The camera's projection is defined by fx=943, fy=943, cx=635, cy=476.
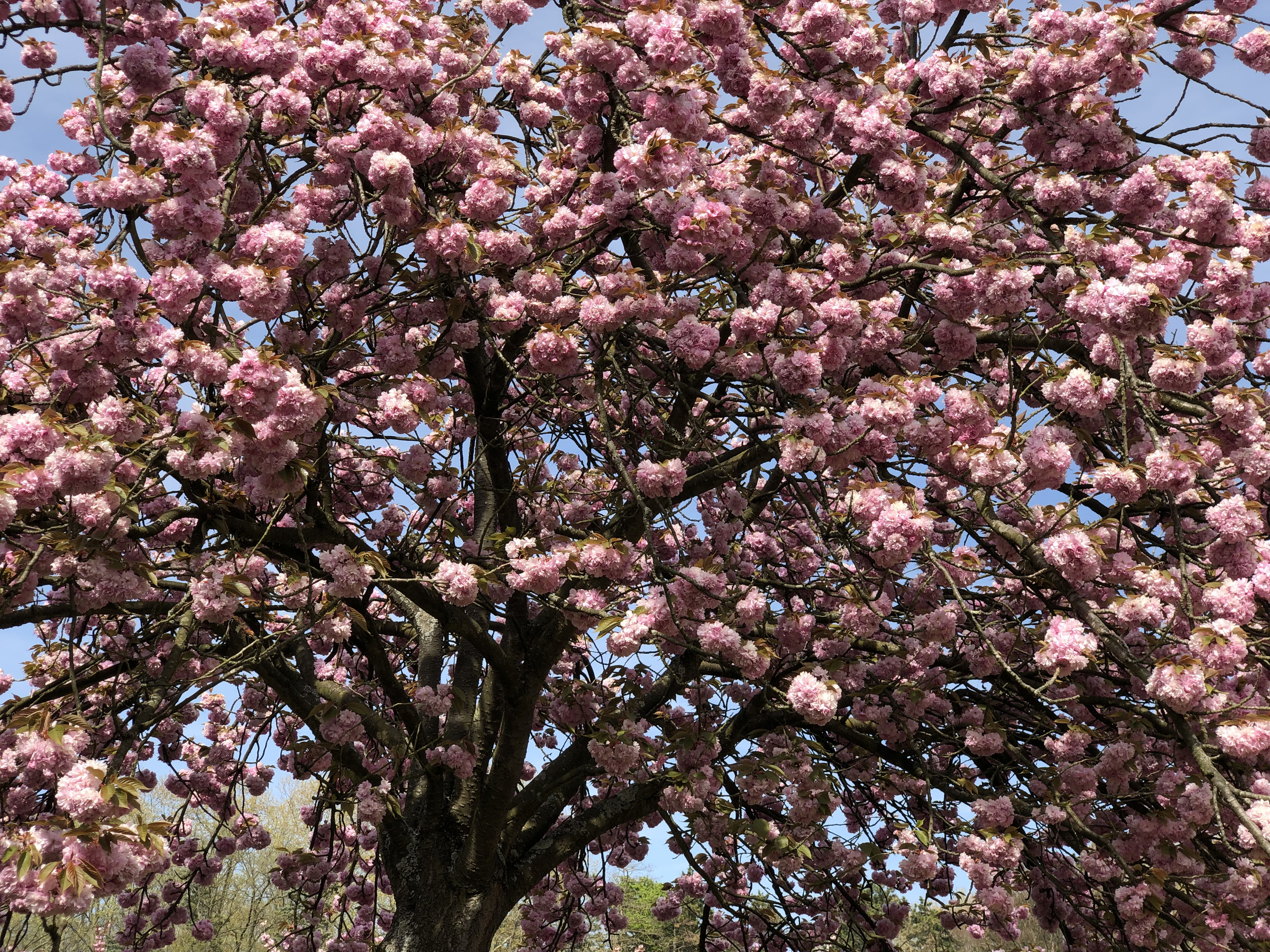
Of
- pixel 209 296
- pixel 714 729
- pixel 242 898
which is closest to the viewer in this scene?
pixel 209 296

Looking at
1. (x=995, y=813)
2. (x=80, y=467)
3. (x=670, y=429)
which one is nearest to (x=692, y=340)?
(x=670, y=429)

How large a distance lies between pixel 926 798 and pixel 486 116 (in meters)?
5.10

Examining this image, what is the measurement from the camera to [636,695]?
5754 mm

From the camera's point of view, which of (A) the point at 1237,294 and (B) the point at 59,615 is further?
(B) the point at 59,615

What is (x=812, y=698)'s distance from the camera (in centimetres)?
439

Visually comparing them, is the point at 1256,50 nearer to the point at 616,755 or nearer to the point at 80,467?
the point at 616,755

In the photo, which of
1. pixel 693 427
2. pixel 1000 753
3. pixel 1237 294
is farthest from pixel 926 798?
pixel 1237 294

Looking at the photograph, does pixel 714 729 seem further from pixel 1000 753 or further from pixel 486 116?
pixel 486 116

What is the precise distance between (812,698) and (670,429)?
56.0 inches

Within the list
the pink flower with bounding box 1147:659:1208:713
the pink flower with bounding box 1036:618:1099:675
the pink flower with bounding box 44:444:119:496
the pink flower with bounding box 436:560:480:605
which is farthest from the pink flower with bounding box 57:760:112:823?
the pink flower with bounding box 1147:659:1208:713

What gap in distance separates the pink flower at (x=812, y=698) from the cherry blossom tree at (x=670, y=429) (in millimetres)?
106

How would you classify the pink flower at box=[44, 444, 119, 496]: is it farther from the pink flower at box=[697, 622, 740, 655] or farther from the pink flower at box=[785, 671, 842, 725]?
Answer: the pink flower at box=[785, 671, 842, 725]

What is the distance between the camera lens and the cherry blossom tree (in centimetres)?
396

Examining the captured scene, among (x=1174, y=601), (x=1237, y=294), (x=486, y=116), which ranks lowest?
(x=1174, y=601)
